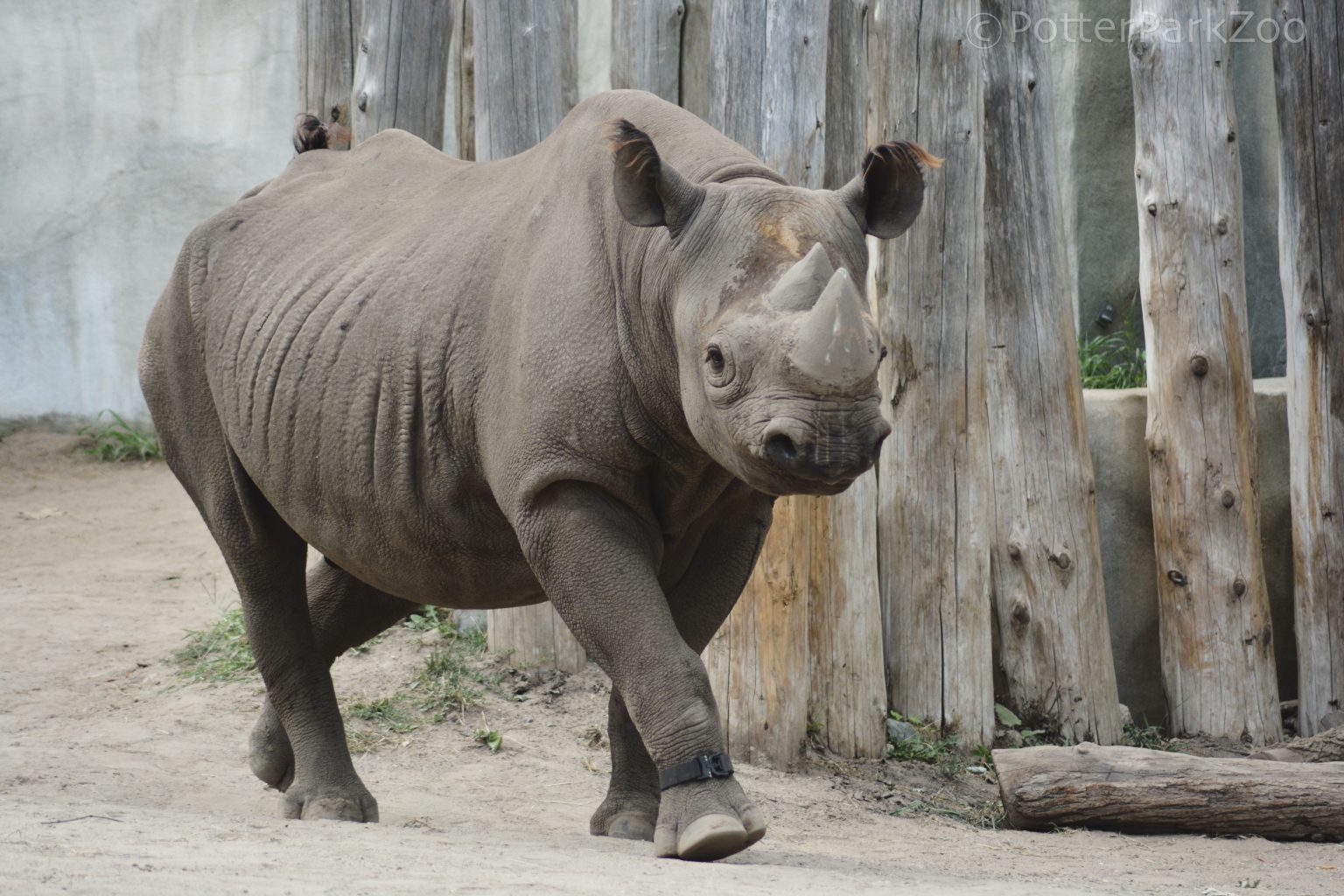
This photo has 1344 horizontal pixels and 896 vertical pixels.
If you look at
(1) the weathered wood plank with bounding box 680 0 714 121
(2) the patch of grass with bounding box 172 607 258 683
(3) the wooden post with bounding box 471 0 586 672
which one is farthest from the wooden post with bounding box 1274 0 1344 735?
(2) the patch of grass with bounding box 172 607 258 683

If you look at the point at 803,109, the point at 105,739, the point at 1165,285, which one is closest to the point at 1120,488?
the point at 1165,285

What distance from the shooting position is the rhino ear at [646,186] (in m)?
3.56

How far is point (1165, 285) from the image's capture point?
6.33 m

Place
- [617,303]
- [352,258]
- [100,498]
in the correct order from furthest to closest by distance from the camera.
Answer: [100,498]
[352,258]
[617,303]

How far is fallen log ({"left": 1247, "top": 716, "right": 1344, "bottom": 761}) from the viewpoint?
5.60m

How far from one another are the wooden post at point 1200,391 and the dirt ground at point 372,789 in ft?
3.87

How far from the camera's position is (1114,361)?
821 cm

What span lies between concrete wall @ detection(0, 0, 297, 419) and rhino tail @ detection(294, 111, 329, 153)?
621 centimetres

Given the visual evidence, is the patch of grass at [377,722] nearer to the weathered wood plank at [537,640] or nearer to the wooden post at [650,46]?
the weathered wood plank at [537,640]

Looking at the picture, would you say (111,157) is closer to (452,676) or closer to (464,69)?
(464,69)

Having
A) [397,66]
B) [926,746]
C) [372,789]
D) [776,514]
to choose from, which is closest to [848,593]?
[776,514]

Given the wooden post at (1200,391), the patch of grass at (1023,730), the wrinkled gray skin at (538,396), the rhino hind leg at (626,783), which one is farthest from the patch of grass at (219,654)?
the wooden post at (1200,391)

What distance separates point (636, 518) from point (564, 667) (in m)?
2.72

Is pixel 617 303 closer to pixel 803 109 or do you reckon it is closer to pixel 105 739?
pixel 803 109
